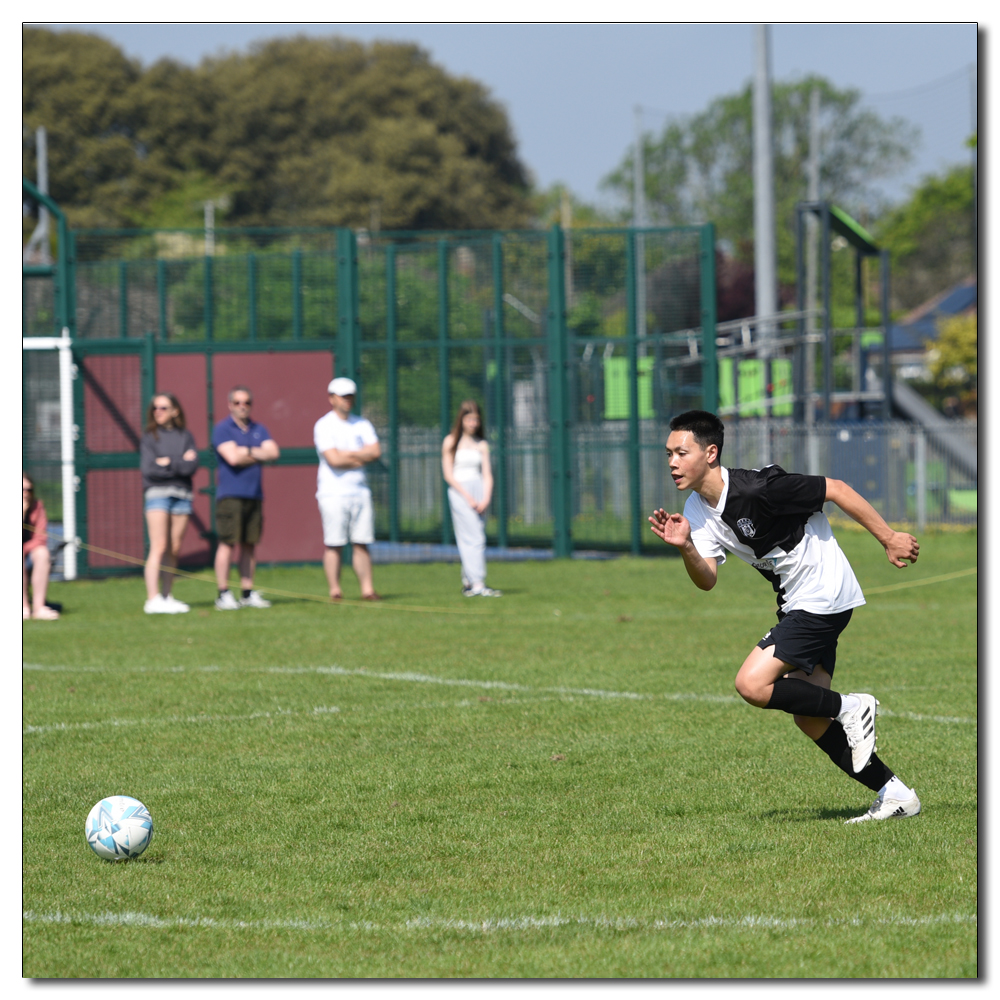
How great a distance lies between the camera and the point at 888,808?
619 cm

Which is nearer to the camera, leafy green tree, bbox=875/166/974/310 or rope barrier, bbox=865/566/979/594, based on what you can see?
rope barrier, bbox=865/566/979/594

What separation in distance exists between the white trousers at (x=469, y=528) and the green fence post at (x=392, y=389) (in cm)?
504

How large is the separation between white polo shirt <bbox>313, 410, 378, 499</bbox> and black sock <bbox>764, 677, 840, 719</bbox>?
338 inches

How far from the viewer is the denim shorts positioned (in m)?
13.7

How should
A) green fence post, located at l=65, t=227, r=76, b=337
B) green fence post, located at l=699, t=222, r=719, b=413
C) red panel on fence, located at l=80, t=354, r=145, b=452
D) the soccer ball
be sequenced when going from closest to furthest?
1. the soccer ball
2. red panel on fence, located at l=80, t=354, r=145, b=452
3. green fence post, located at l=65, t=227, r=76, b=337
4. green fence post, located at l=699, t=222, r=719, b=413

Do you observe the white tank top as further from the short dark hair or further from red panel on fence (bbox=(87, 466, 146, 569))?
the short dark hair

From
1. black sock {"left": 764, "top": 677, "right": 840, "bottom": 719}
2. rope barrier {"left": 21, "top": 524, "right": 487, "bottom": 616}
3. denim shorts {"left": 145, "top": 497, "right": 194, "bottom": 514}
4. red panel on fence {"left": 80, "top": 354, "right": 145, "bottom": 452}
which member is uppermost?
red panel on fence {"left": 80, "top": 354, "right": 145, "bottom": 452}

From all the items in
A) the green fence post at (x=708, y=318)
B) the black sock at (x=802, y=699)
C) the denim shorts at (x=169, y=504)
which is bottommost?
the black sock at (x=802, y=699)

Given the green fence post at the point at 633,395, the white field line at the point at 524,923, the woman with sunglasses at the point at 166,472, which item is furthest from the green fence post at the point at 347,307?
the white field line at the point at 524,923

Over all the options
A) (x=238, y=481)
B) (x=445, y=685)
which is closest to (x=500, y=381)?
(x=238, y=481)

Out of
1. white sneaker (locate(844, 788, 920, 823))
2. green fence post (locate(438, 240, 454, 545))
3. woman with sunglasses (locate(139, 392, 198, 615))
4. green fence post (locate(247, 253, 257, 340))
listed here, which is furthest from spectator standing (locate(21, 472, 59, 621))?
white sneaker (locate(844, 788, 920, 823))

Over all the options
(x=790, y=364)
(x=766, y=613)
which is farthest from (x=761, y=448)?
(x=766, y=613)

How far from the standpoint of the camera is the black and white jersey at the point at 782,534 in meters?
6.16

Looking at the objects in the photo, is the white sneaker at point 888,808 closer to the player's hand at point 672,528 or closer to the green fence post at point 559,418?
the player's hand at point 672,528
